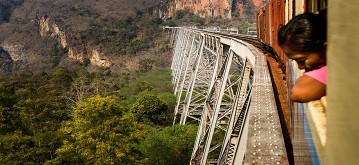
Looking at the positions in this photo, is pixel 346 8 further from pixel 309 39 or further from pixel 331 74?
pixel 309 39

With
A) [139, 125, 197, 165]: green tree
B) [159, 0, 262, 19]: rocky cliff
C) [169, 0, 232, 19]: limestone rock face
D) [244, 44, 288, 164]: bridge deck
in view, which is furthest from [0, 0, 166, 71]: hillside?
[244, 44, 288, 164]: bridge deck

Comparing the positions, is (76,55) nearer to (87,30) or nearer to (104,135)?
(87,30)

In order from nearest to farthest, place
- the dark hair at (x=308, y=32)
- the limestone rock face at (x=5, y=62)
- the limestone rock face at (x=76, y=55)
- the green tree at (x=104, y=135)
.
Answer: the dark hair at (x=308, y=32) < the green tree at (x=104, y=135) < the limestone rock face at (x=76, y=55) < the limestone rock face at (x=5, y=62)

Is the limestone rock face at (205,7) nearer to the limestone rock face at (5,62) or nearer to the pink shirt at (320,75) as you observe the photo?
the limestone rock face at (5,62)

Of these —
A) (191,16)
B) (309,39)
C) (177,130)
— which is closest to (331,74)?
(309,39)

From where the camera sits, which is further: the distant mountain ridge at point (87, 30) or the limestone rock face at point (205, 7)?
the limestone rock face at point (205, 7)

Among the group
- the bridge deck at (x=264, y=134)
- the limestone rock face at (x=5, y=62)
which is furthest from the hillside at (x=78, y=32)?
A: the bridge deck at (x=264, y=134)

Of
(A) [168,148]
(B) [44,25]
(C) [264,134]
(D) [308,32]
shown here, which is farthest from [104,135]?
(B) [44,25]

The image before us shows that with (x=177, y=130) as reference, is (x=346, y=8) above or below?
above
